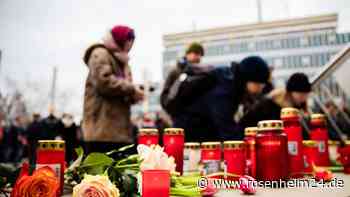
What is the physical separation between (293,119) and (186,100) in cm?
95

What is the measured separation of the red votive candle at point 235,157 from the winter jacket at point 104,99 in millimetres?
845

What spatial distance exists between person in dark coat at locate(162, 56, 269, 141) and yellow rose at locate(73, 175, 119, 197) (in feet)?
4.03

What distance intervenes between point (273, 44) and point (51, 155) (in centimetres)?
1680

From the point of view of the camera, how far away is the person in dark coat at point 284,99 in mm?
1805

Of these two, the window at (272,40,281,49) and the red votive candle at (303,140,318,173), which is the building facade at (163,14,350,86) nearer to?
the window at (272,40,281,49)

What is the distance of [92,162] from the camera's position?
750mm

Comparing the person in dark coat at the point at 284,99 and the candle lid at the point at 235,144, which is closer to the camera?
the candle lid at the point at 235,144

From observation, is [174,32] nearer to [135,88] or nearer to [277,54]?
[277,54]

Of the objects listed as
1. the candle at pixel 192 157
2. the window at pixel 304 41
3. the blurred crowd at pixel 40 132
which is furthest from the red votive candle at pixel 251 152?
the window at pixel 304 41

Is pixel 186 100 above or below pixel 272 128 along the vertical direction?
above

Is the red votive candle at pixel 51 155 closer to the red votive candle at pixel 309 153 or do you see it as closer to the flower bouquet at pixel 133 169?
the flower bouquet at pixel 133 169

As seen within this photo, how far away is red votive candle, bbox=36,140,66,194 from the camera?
81 cm

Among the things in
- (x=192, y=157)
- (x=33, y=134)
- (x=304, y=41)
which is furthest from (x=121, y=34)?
(x=304, y=41)

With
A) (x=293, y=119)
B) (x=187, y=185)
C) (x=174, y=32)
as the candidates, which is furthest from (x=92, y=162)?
(x=174, y=32)
